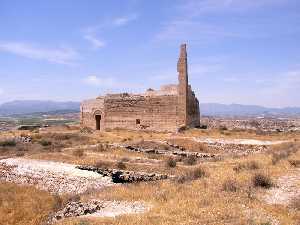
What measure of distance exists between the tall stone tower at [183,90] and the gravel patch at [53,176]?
17192 millimetres

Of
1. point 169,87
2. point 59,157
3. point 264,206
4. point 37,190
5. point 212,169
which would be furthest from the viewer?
point 169,87

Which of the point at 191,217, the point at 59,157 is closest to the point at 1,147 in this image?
the point at 59,157

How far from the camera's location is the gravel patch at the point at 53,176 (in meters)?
18.0

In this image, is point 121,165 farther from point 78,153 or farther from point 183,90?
point 183,90

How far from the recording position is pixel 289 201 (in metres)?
14.1

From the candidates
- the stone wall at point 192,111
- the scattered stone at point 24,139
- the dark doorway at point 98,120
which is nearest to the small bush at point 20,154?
the scattered stone at point 24,139

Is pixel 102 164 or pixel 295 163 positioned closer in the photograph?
pixel 295 163

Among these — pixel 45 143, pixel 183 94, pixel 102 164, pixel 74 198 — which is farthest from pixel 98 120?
pixel 74 198

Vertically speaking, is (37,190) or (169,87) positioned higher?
(169,87)

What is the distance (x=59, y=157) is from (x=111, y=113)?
16.8 m

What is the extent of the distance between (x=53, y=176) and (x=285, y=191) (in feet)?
31.2

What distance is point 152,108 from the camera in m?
39.3

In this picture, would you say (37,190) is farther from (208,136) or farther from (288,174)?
(208,136)

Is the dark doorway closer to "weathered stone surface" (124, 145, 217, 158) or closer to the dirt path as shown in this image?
"weathered stone surface" (124, 145, 217, 158)
